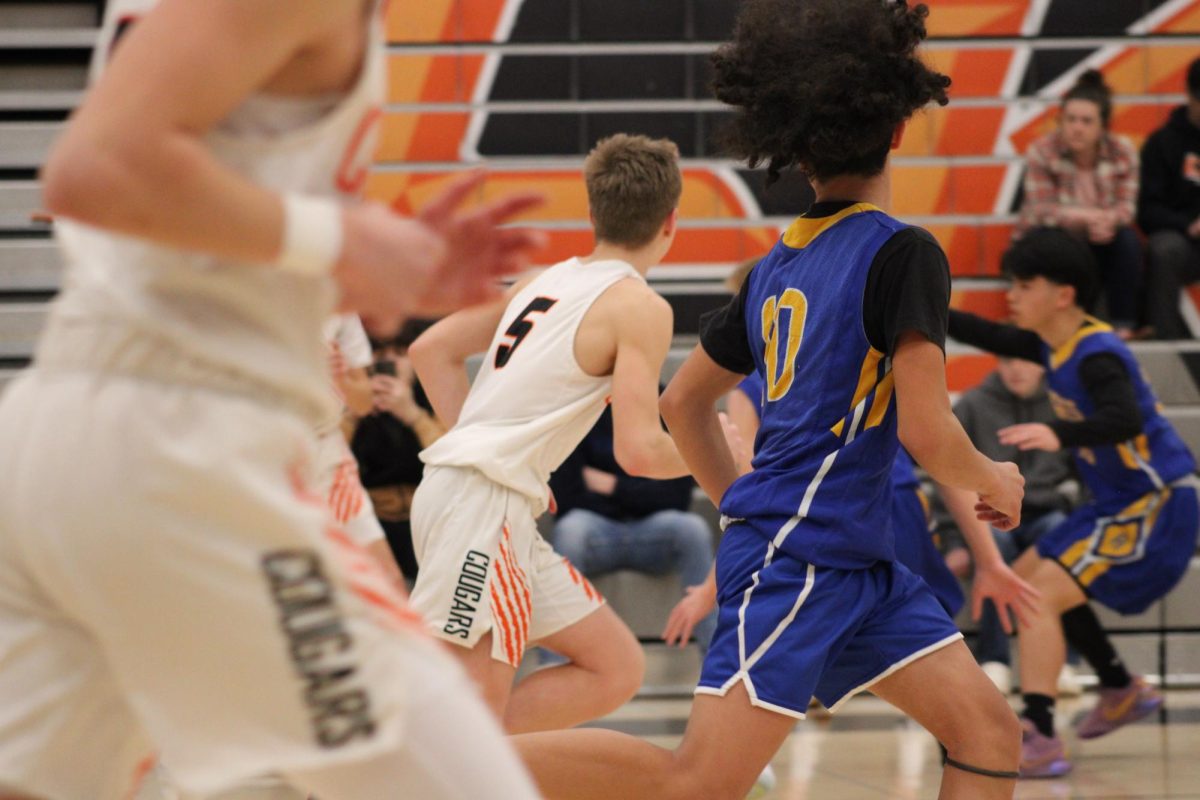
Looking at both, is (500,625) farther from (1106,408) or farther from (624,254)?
(1106,408)

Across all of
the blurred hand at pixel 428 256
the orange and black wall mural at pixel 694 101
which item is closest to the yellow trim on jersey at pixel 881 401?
the blurred hand at pixel 428 256

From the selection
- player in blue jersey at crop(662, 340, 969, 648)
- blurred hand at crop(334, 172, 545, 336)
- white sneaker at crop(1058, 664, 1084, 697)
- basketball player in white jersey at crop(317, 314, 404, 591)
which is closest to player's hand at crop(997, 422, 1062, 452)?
player in blue jersey at crop(662, 340, 969, 648)

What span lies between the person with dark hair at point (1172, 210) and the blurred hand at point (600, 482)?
3.73 metres

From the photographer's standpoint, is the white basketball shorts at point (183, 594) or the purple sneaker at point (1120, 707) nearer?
the white basketball shorts at point (183, 594)

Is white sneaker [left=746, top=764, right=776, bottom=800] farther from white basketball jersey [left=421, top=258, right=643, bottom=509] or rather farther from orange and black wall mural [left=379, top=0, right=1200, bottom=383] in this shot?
orange and black wall mural [left=379, top=0, right=1200, bottom=383]

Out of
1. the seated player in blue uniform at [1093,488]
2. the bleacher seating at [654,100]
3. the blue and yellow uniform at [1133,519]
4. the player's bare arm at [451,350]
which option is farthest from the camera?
the bleacher seating at [654,100]

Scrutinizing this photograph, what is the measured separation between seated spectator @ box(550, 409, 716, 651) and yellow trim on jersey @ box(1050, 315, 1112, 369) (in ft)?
5.82

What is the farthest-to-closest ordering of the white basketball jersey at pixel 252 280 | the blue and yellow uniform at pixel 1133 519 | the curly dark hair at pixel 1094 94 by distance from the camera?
the curly dark hair at pixel 1094 94, the blue and yellow uniform at pixel 1133 519, the white basketball jersey at pixel 252 280

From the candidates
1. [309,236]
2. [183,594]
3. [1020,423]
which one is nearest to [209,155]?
[309,236]

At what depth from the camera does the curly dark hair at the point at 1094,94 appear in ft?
28.7

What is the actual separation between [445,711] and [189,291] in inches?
21.2

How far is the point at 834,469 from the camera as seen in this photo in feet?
9.84

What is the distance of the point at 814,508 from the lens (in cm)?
300

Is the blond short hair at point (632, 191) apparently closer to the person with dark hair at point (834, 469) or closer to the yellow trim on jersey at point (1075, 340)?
the person with dark hair at point (834, 469)
